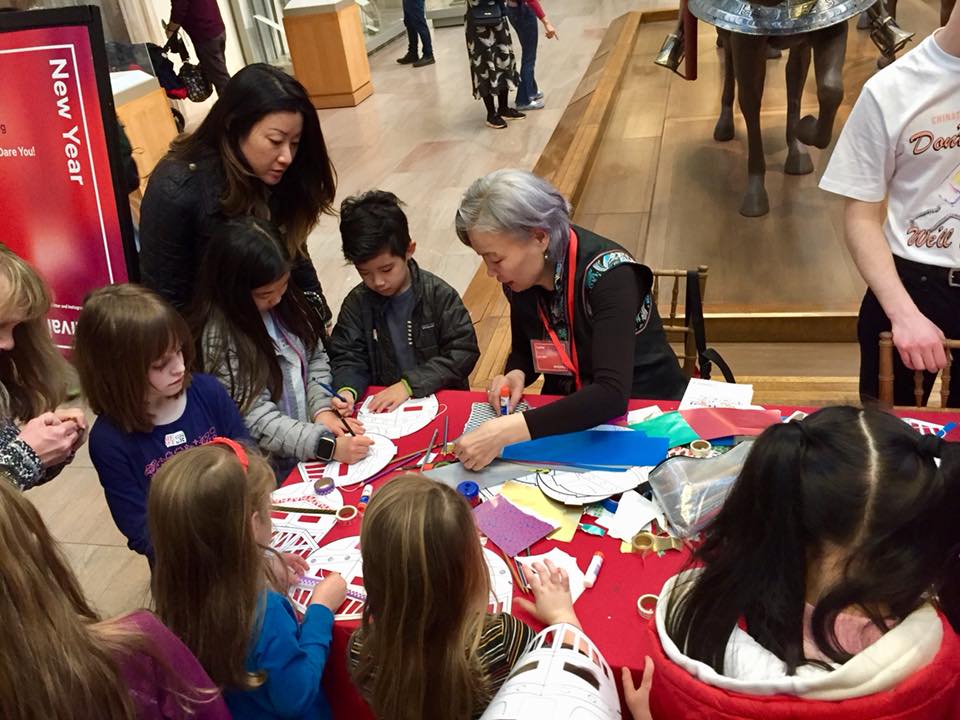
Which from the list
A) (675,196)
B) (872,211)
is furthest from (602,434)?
(675,196)

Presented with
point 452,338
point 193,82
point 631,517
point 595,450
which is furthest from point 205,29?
point 631,517

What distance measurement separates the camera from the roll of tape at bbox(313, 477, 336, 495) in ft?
6.33

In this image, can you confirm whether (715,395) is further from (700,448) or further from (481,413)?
(481,413)

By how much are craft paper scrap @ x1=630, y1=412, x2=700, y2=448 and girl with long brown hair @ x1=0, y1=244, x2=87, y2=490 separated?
55.0 inches

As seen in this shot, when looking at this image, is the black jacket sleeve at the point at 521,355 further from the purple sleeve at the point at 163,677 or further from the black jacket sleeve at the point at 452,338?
the purple sleeve at the point at 163,677

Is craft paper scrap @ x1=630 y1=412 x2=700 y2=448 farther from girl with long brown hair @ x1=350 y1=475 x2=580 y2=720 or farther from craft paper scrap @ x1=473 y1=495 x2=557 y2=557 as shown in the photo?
girl with long brown hair @ x1=350 y1=475 x2=580 y2=720

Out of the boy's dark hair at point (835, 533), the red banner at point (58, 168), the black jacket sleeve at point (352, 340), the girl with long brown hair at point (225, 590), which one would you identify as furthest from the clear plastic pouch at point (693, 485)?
the red banner at point (58, 168)

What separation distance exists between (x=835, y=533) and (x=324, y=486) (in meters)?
1.21

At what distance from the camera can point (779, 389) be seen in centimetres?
325

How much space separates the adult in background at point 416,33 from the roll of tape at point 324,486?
8.34m

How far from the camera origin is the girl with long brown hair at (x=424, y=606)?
1.24m

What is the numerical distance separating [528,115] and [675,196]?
9.24ft

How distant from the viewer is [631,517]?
66.4 inches

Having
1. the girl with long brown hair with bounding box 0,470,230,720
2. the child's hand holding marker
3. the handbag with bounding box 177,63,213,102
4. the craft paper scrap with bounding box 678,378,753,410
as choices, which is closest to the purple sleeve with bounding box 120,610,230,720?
the girl with long brown hair with bounding box 0,470,230,720
